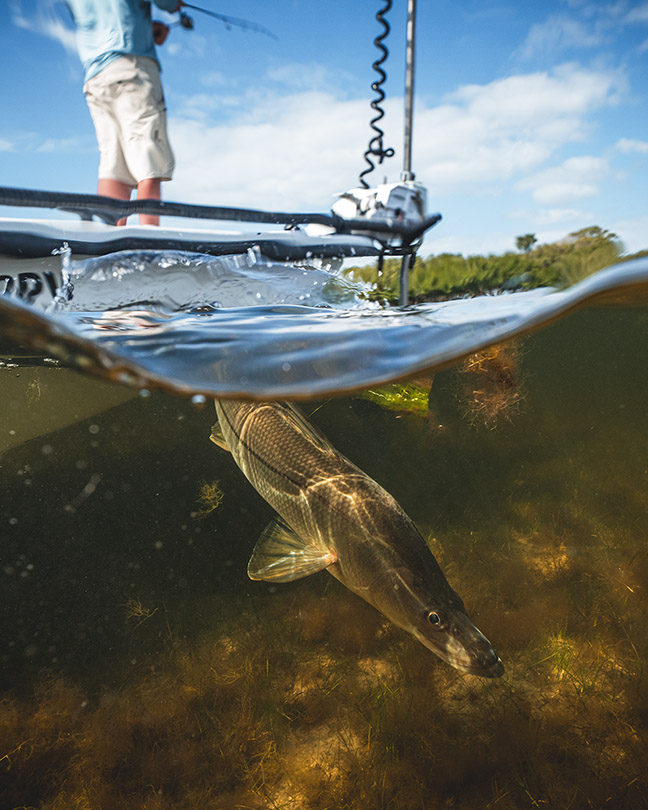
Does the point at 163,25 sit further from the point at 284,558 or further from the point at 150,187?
the point at 284,558

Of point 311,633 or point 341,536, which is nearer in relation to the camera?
point 341,536

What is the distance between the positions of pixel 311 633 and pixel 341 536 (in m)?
1.99

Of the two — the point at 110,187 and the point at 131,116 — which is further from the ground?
the point at 131,116

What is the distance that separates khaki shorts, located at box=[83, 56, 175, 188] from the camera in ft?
18.6

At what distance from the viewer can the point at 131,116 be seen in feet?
18.6

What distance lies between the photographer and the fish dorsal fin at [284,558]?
337 cm

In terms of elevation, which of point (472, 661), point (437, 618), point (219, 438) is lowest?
point (472, 661)

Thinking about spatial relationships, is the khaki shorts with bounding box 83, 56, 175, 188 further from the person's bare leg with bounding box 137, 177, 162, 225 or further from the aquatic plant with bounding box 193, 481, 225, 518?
the aquatic plant with bounding box 193, 481, 225, 518

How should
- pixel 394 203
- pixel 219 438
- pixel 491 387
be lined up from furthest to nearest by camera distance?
pixel 491 387
pixel 394 203
pixel 219 438

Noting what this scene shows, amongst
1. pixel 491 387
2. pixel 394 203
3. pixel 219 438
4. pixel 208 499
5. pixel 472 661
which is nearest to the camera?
pixel 472 661

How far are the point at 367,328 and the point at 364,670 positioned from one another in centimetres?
337

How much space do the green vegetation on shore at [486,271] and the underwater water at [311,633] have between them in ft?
2.29

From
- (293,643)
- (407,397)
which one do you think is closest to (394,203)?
(407,397)

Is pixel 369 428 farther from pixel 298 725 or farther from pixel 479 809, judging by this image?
pixel 479 809
